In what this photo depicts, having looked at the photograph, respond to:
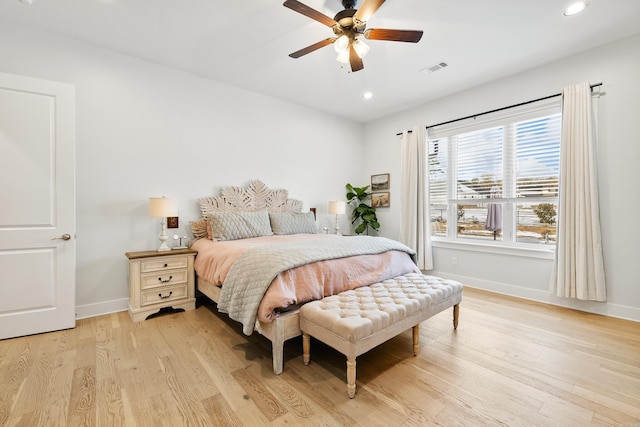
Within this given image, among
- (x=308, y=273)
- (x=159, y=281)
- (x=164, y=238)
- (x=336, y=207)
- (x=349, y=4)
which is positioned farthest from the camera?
(x=336, y=207)

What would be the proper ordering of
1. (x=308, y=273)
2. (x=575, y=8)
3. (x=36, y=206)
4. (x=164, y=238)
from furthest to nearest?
(x=164, y=238), (x=36, y=206), (x=575, y=8), (x=308, y=273)

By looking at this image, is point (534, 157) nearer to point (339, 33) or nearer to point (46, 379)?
point (339, 33)

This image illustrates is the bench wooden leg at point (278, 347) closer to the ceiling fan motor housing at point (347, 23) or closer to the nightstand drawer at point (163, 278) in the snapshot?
the nightstand drawer at point (163, 278)

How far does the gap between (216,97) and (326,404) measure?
12.2ft

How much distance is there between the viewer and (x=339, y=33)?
7.52 feet

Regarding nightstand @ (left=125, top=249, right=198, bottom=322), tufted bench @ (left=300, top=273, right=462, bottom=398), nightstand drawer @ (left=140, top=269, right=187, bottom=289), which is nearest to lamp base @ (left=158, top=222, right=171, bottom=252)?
nightstand @ (left=125, top=249, right=198, bottom=322)

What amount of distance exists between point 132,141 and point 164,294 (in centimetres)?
173

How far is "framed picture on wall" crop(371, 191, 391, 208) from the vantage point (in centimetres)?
520

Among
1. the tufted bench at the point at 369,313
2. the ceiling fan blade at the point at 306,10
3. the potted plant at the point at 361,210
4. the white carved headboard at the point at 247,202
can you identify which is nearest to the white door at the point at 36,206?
the white carved headboard at the point at 247,202

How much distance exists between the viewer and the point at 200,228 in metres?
3.56

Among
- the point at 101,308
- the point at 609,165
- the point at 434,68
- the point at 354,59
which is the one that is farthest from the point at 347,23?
the point at 101,308

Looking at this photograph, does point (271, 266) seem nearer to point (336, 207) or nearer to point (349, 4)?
point (349, 4)

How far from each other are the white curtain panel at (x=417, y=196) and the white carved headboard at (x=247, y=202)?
1.79 metres

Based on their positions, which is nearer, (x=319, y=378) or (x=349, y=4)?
(x=319, y=378)
